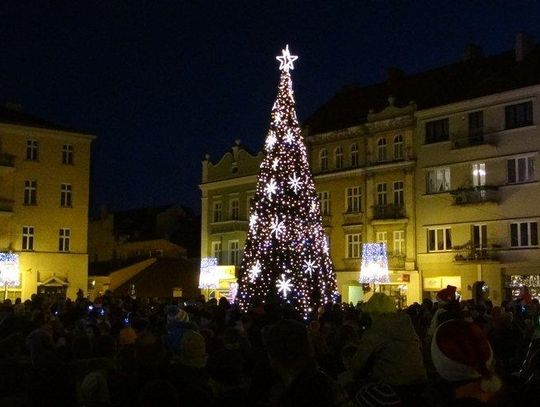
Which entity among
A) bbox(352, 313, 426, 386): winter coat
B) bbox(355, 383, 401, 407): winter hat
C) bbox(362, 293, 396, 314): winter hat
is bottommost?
bbox(355, 383, 401, 407): winter hat

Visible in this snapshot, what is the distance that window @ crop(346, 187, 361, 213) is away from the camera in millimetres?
43125

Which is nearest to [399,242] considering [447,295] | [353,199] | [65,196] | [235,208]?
[353,199]

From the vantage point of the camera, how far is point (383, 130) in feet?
137

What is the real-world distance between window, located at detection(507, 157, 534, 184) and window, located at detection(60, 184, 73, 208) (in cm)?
2455

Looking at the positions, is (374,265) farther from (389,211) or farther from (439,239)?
(389,211)

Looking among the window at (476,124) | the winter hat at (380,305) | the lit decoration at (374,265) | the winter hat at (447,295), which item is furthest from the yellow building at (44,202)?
the winter hat at (380,305)

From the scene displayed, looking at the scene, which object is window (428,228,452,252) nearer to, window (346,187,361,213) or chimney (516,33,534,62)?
window (346,187,361,213)

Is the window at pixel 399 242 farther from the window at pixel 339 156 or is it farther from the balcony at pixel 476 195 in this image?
the window at pixel 339 156

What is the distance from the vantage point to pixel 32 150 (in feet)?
147

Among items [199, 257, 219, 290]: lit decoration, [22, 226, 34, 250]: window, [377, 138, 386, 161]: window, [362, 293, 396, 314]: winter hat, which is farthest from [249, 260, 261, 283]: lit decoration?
[22, 226, 34, 250]: window

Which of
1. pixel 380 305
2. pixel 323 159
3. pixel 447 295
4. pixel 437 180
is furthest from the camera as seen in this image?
pixel 323 159

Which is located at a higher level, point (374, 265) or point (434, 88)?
point (434, 88)

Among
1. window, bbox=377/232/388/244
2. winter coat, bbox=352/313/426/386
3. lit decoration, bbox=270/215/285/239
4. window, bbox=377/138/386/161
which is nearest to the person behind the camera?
winter coat, bbox=352/313/426/386

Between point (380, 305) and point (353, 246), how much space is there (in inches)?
1483
